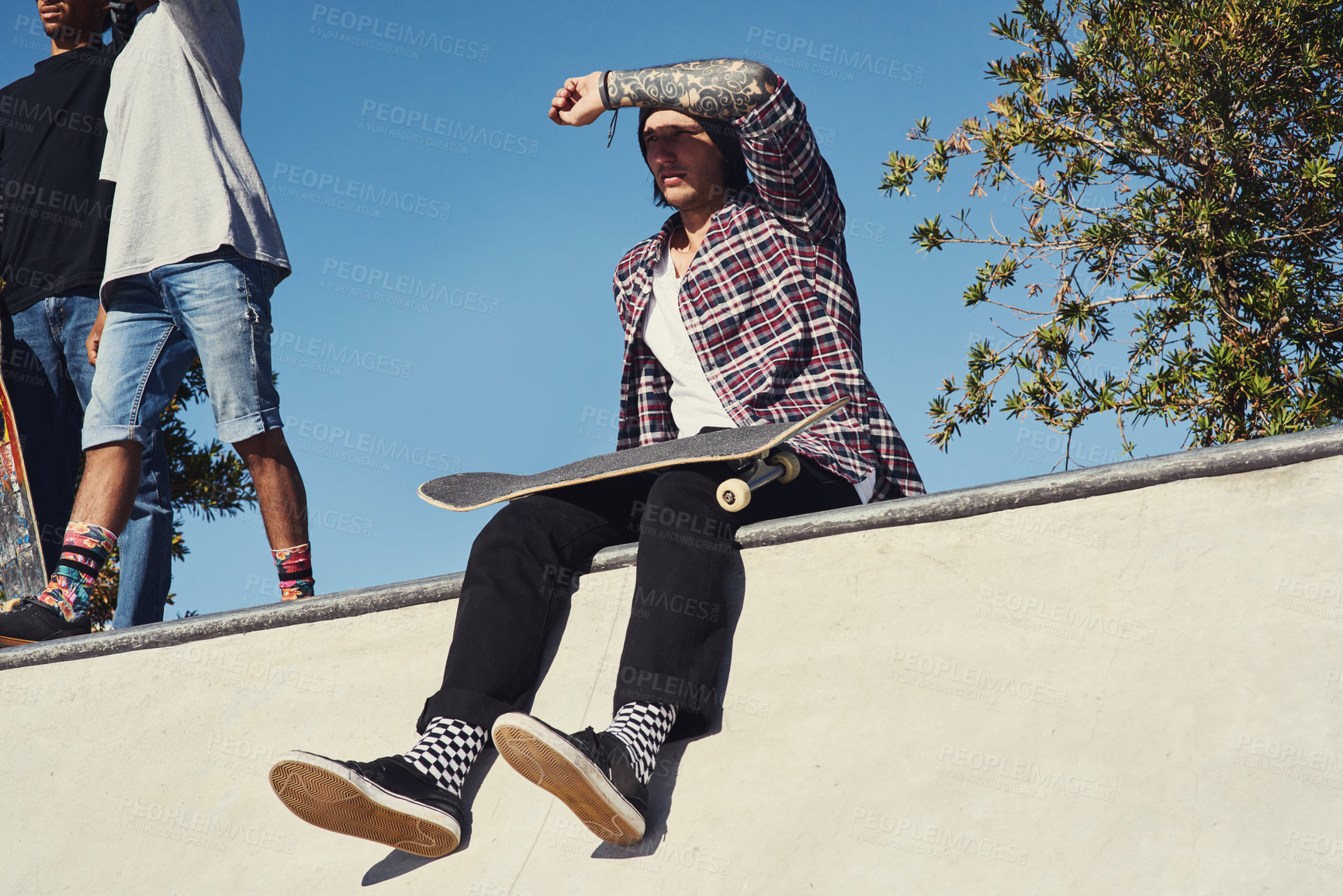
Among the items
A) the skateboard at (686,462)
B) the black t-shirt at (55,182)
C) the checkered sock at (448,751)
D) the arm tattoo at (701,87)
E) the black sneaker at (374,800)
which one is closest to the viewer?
the black sneaker at (374,800)

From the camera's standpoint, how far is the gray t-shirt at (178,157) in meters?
3.18

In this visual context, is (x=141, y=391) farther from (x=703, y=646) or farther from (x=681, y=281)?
(x=703, y=646)

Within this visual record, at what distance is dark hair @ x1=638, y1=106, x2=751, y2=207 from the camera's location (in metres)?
2.88

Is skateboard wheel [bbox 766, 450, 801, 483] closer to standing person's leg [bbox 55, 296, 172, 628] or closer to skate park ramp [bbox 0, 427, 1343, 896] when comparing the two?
skate park ramp [bbox 0, 427, 1343, 896]

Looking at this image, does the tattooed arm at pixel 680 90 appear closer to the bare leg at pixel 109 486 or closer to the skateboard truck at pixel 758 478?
the skateboard truck at pixel 758 478

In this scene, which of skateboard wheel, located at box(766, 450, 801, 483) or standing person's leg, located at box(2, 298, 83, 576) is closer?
skateboard wheel, located at box(766, 450, 801, 483)

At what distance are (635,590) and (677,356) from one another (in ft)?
3.29

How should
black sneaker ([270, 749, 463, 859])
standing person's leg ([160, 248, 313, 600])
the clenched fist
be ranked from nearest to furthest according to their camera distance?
1. black sneaker ([270, 749, 463, 859])
2. the clenched fist
3. standing person's leg ([160, 248, 313, 600])

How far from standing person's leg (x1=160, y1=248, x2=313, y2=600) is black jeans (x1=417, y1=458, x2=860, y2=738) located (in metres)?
1.04

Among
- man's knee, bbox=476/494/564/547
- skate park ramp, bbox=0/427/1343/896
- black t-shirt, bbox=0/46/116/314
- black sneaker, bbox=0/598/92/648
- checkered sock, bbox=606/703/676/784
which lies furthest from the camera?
black t-shirt, bbox=0/46/116/314

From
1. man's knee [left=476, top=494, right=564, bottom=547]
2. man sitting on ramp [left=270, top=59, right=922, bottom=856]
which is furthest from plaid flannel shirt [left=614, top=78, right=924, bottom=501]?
man's knee [left=476, top=494, right=564, bottom=547]

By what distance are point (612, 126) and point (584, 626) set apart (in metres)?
1.51

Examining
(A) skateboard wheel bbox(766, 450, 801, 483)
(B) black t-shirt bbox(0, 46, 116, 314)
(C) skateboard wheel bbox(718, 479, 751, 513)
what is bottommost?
(C) skateboard wheel bbox(718, 479, 751, 513)

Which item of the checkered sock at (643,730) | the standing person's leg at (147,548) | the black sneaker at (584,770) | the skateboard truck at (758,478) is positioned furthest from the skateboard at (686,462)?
the standing person's leg at (147,548)
